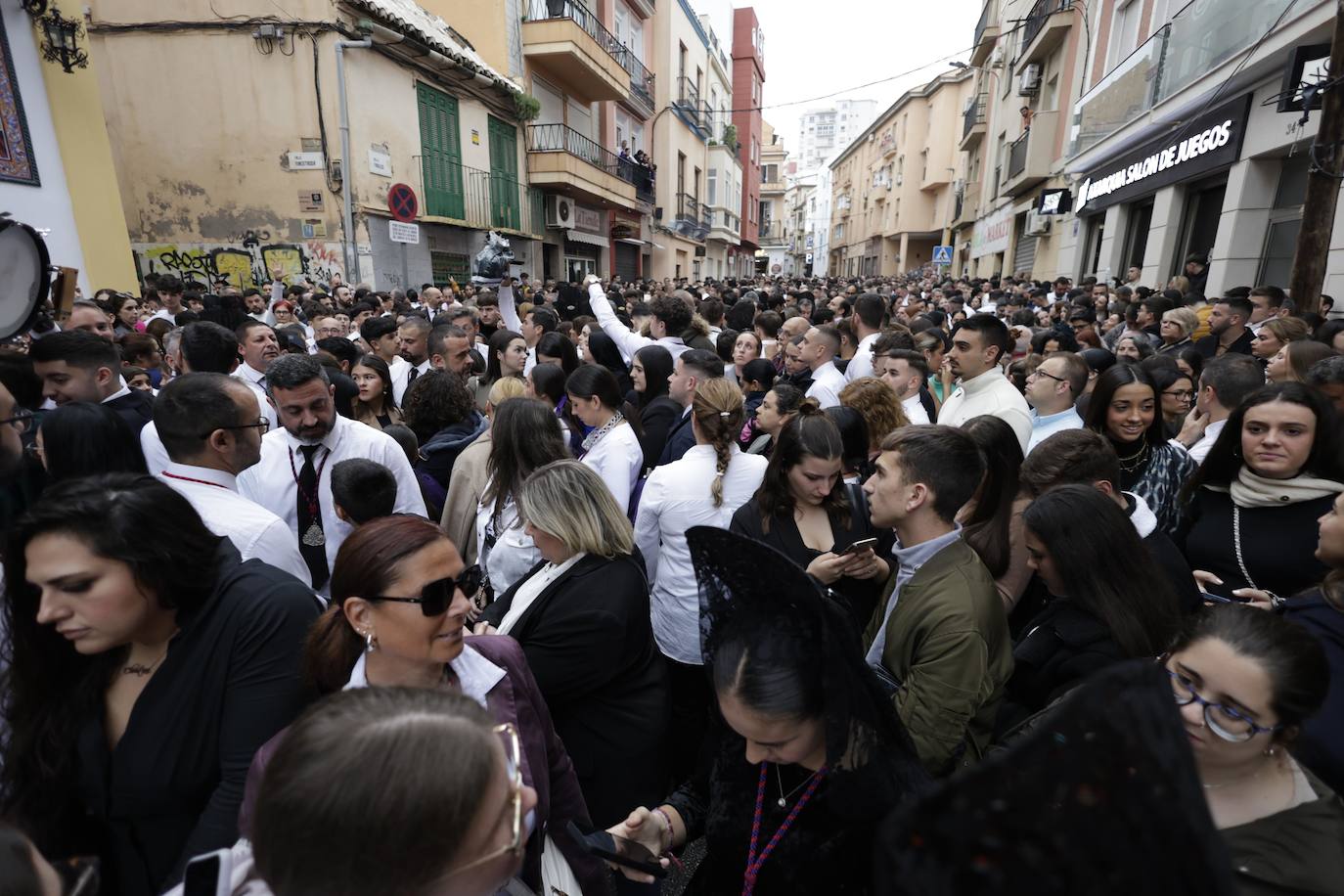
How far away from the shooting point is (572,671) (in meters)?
2.09

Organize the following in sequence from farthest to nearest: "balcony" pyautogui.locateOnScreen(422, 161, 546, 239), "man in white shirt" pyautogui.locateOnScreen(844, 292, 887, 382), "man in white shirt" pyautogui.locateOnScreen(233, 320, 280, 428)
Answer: "balcony" pyautogui.locateOnScreen(422, 161, 546, 239) < "man in white shirt" pyautogui.locateOnScreen(844, 292, 887, 382) < "man in white shirt" pyautogui.locateOnScreen(233, 320, 280, 428)

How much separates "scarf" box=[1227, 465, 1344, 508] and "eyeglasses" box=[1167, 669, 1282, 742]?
172 cm

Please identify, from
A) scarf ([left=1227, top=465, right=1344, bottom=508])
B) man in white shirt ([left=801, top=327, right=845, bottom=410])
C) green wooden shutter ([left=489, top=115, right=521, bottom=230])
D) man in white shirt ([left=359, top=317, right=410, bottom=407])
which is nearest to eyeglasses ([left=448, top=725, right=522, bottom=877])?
scarf ([left=1227, top=465, right=1344, bottom=508])

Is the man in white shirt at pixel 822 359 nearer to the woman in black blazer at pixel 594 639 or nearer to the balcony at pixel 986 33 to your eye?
the woman in black blazer at pixel 594 639

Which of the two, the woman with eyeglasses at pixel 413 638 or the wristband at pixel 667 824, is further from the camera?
the wristband at pixel 667 824

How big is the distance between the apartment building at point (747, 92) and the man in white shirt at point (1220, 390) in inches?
1795

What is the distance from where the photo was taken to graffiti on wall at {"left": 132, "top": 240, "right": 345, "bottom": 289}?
12.8 metres

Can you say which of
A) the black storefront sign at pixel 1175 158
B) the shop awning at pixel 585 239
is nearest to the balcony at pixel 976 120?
the black storefront sign at pixel 1175 158

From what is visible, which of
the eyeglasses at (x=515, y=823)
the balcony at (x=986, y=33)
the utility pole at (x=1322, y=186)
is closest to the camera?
the eyeglasses at (x=515, y=823)

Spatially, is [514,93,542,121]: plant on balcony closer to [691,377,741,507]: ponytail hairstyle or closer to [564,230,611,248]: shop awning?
[564,230,611,248]: shop awning

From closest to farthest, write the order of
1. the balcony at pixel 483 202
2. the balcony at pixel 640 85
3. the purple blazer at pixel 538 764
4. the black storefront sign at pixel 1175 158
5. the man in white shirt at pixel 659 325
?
the purple blazer at pixel 538 764 < the man in white shirt at pixel 659 325 < the black storefront sign at pixel 1175 158 < the balcony at pixel 483 202 < the balcony at pixel 640 85

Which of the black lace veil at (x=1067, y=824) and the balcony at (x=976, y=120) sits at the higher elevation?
the balcony at (x=976, y=120)

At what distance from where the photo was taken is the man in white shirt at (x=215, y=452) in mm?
2354

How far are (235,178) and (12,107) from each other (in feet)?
16.3
